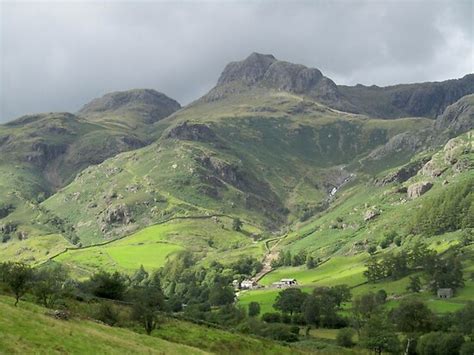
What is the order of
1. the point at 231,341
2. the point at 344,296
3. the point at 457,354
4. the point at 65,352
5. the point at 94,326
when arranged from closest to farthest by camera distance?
the point at 65,352 → the point at 94,326 → the point at 231,341 → the point at 457,354 → the point at 344,296

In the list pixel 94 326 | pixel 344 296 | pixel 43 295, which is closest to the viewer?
pixel 94 326

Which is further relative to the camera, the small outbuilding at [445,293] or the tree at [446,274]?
the tree at [446,274]

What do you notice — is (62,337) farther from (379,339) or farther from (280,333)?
(280,333)

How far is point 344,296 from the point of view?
180 meters

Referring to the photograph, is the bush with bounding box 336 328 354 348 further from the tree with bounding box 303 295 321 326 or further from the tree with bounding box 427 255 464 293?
the tree with bounding box 427 255 464 293

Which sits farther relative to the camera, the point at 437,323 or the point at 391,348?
the point at 437,323

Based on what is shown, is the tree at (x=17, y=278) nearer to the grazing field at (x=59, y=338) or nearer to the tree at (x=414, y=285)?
the grazing field at (x=59, y=338)

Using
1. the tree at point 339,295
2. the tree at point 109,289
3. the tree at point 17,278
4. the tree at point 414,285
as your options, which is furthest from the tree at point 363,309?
the tree at point 17,278

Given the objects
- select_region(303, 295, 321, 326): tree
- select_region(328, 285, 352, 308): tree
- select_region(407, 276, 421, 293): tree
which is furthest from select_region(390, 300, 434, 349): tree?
select_region(407, 276, 421, 293): tree

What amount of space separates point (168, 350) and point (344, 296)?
130 m

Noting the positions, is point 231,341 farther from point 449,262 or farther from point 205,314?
point 449,262

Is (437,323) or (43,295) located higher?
(43,295)

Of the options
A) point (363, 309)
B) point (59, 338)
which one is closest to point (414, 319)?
point (363, 309)

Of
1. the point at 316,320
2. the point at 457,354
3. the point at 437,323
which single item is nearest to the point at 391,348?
the point at 457,354
